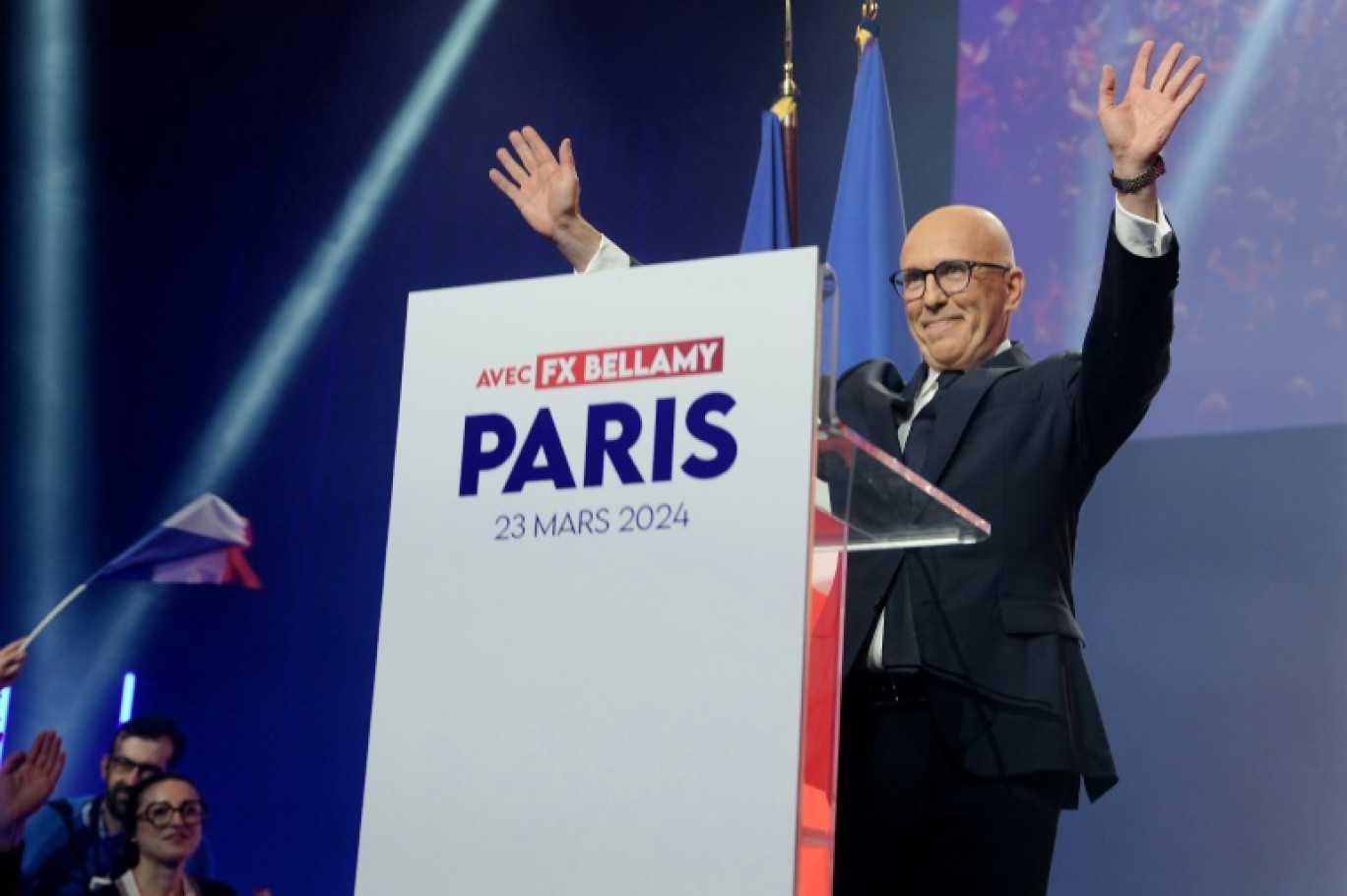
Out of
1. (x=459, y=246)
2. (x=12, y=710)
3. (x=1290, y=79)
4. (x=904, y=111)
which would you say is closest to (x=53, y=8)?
(x=459, y=246)

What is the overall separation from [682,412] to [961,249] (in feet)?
3.20

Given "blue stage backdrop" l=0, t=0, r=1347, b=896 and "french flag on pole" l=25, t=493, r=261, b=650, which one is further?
"french flag on pole" l=25, t=493, r=261, b=650

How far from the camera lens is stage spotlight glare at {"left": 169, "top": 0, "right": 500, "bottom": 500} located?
16.0 ft

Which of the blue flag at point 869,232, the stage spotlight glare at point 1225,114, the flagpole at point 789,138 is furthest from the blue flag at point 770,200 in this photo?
the stage spotlight glare at point 1225,114

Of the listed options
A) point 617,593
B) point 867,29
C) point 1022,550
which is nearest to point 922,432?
point 1022,550

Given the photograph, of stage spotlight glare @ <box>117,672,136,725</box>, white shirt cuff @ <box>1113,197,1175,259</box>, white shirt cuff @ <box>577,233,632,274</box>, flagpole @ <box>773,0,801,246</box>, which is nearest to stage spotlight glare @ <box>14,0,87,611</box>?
stage spotlight glare @ <box>117,672,136,725</box>

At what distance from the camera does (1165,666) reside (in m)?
3.65

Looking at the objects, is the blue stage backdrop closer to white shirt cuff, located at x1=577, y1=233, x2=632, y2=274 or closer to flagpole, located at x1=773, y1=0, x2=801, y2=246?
flagpole, located at x1=773, y1=0, x2=801, y2=246

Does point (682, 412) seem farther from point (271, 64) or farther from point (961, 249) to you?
point (271, 64)

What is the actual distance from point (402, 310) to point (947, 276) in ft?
10.4

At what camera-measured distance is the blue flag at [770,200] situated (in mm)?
4133

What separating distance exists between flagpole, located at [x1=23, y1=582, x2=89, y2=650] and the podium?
327 centimetres

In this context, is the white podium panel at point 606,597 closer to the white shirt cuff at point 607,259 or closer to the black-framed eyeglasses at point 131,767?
the white shirt cuff at point 607,259

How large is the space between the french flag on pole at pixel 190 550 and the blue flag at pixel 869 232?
1894 millimetres
